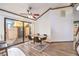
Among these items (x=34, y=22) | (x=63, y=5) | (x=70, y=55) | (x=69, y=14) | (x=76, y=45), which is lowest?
(x=70, y=55)

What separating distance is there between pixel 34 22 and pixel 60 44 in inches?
24.2

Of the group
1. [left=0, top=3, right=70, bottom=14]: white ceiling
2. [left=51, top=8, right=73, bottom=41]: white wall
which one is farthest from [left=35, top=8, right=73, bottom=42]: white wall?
[left=0, top=3, right=70, bottom=14]: white ceiling

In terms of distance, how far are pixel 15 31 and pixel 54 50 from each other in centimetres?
78

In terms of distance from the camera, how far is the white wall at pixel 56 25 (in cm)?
211

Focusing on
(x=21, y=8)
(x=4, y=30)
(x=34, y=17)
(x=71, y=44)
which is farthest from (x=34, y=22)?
(x=71, y=44)

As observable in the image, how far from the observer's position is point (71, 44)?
2.08 meters

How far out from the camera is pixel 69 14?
211 cm

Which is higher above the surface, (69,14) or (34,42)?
(69,14)

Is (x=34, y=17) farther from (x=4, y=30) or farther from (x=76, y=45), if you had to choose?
(x=76, y=45)

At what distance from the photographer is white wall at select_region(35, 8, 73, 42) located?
2105 mm

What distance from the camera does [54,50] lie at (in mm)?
2086

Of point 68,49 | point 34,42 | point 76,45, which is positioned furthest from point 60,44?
point 34,42

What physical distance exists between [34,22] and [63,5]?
23.6 inches

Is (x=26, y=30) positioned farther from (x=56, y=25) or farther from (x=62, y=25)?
(x=62, y=25)
